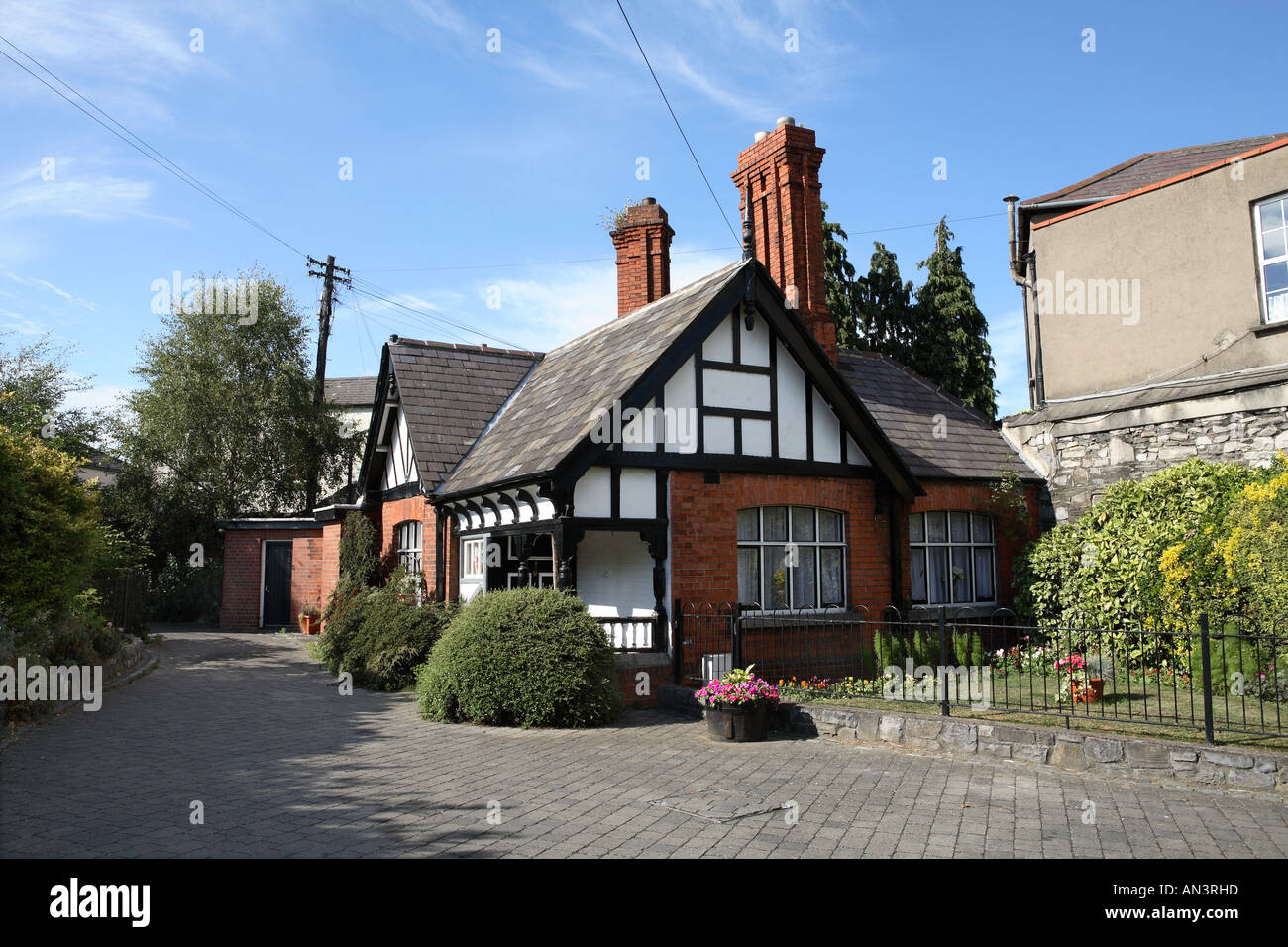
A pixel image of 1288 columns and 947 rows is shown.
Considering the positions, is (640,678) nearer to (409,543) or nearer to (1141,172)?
(409,543)

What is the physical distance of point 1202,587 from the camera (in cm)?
1116

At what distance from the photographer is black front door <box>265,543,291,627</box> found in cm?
2459

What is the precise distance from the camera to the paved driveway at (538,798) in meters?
5.75

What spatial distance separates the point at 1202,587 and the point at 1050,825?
6565 mm

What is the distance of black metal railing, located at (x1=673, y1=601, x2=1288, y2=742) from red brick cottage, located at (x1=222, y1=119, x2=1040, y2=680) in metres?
0.49

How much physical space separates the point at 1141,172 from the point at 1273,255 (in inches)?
174

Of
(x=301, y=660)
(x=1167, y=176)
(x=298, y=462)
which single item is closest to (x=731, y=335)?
(x=1167, y=176)

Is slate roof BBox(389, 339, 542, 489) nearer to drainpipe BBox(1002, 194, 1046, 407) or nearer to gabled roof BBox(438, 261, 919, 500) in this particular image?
gabled roof BBox(438, 261, 919, 500)

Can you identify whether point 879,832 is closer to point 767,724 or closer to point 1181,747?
point 1181,747

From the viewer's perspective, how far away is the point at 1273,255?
12.6 metres

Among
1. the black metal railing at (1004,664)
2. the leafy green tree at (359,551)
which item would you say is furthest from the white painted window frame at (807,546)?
the leafy green tree at (359,551)

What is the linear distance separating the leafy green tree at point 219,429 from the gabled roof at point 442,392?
12.5 metres

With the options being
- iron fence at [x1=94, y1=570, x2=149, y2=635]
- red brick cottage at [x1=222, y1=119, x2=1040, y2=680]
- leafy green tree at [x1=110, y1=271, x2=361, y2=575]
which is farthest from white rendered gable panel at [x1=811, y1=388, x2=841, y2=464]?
leafy green tree at [x1=110, y1=271, x2=361, y2=575]

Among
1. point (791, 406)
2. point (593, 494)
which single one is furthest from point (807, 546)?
point (593, 494)
